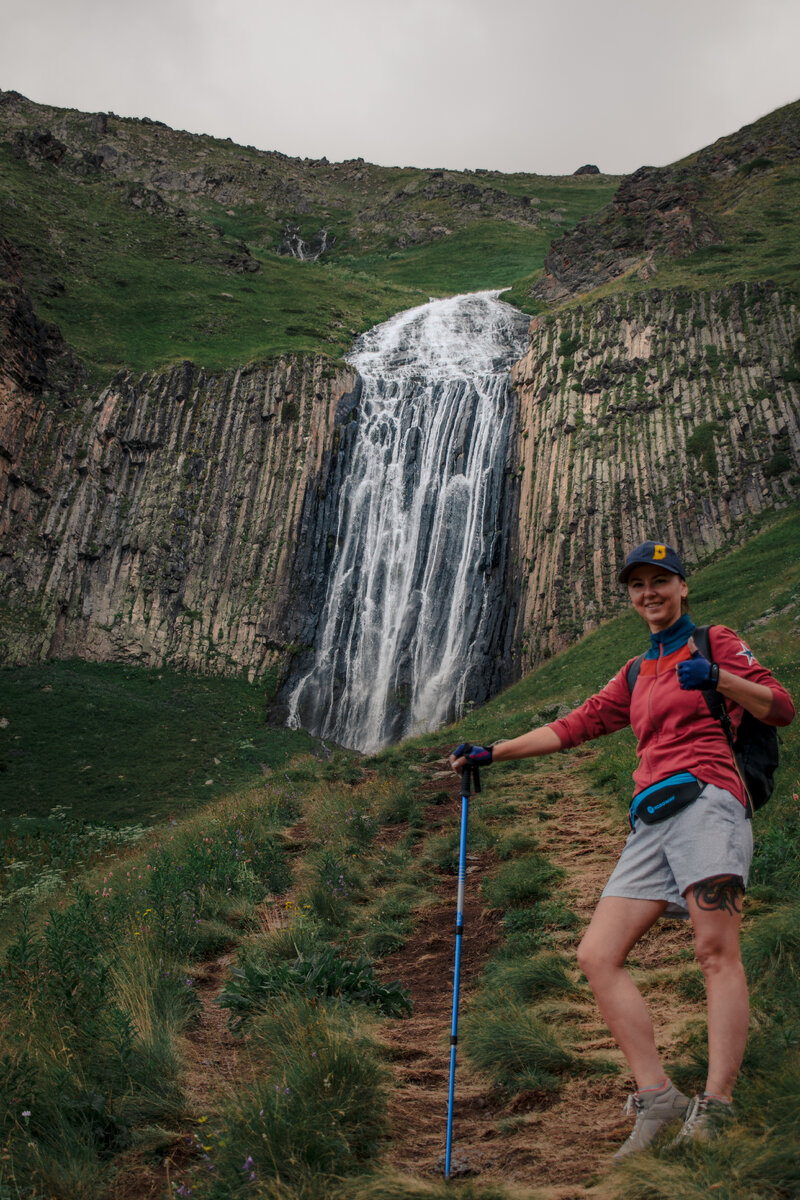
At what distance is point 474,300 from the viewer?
55.0 metres

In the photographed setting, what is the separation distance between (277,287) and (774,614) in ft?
160

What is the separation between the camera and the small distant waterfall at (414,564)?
1229 inches

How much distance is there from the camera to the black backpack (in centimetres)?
336

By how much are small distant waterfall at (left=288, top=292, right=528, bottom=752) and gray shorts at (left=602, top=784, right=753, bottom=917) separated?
2659 centimetres

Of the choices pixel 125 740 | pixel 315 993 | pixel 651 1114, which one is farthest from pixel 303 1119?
pixel 125 740

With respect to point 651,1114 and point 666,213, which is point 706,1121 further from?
point 666,213

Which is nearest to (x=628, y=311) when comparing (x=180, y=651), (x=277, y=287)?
(x=180, y=651)

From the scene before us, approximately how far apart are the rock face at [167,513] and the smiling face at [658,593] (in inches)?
1207

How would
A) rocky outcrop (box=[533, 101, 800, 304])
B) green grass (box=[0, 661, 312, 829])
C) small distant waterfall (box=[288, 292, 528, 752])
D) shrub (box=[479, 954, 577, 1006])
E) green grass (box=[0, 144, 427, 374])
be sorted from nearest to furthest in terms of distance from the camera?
1. shrub (box=[479, 954, 577, 1006])
2. green grass (box=[0, 661, 312, 829])
3. small distant waterfall (box=[288, 292, 528, 752])
4. rocky outcrop (box=[533, 101, 800, 304])
5. green grass (box=[0, 144, 427, 374])

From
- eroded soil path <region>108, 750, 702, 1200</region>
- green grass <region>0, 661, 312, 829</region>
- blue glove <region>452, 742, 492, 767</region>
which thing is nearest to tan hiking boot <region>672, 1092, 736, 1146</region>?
eroded soil path <region>108, 750, 702, 1200</region>

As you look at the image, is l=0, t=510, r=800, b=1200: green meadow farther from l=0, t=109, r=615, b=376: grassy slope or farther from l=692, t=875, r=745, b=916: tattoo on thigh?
l=0, t=109, r=615, b=376: grassy slope

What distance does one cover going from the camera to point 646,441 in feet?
104

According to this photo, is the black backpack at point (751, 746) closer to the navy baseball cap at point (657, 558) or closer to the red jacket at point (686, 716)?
the red jacket at point (686, 716)

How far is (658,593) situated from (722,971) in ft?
5.29
